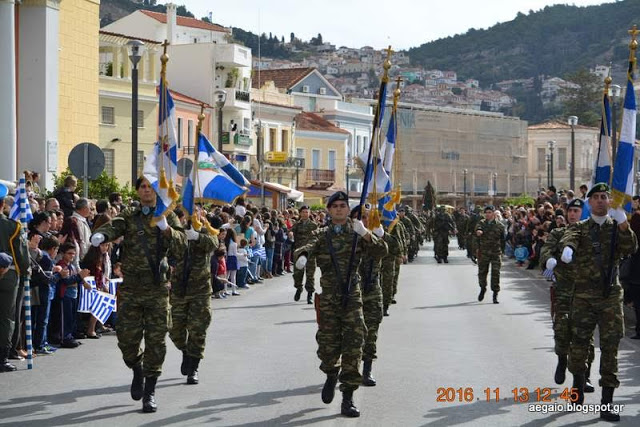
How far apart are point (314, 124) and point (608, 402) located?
80652 millimetres

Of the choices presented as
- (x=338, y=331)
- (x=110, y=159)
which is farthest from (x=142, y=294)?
(x=110, y=159)

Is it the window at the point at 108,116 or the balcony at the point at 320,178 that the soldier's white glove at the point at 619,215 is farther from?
the balcony at the point at 320,178

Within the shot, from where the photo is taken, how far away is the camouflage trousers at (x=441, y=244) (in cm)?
4241

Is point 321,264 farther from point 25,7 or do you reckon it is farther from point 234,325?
point 25,7

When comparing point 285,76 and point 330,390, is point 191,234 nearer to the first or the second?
point 330,390

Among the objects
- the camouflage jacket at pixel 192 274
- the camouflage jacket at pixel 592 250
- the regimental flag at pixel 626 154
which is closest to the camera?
the camouflage jacket at pixel 592 250

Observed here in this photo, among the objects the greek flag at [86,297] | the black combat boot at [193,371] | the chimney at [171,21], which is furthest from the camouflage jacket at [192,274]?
the chimney at [171,21]

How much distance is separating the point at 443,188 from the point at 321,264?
10609cm

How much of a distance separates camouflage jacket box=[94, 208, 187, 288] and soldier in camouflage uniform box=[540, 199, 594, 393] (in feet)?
11.4

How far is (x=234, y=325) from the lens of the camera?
18953mm

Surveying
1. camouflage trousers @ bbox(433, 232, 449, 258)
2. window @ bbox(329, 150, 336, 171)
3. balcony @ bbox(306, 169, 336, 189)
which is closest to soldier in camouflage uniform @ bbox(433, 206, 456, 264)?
camouflage trousers @ bbox(433, 232, 449, 258)

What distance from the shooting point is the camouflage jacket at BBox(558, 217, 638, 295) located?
10.9 m

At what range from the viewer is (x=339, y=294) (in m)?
11.2

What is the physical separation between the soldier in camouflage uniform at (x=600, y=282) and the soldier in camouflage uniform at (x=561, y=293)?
0.25 metres
